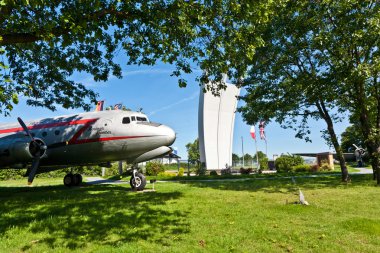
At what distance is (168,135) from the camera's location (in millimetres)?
16453

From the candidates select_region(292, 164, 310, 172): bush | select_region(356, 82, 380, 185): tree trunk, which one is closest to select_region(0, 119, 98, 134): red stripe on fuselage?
select_region(356, 82, 380, 185): tree trunk

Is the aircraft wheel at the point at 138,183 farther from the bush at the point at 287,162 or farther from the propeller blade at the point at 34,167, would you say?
the bush at the point at 287,162

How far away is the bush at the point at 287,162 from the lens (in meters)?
44.5

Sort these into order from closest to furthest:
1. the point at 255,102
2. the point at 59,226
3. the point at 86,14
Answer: the point at 59,226, the point at 86,14, the point at 255,102

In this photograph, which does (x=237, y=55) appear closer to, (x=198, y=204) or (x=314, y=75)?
(x=198, y=204)

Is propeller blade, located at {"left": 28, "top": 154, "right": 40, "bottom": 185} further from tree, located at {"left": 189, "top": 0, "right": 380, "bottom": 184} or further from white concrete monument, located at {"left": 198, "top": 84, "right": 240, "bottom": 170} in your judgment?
white concrete monument, located at {"left": 198, "top": 84, "right": 240, "bottom": 170}

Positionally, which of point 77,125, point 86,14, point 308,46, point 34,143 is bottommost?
point 34,143

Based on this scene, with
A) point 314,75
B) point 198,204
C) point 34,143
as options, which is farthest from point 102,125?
point 314,75

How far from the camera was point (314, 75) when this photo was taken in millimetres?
19281

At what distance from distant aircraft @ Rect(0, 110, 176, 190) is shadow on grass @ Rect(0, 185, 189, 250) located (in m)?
3.98

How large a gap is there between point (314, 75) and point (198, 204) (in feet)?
40.7

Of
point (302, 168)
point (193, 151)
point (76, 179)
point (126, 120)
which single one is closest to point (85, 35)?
point (126, 120)

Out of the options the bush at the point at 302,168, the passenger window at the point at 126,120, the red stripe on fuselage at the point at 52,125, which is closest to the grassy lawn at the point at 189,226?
the passenger window at the point at 126,120

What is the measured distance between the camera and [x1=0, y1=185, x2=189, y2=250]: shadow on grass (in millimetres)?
7648
